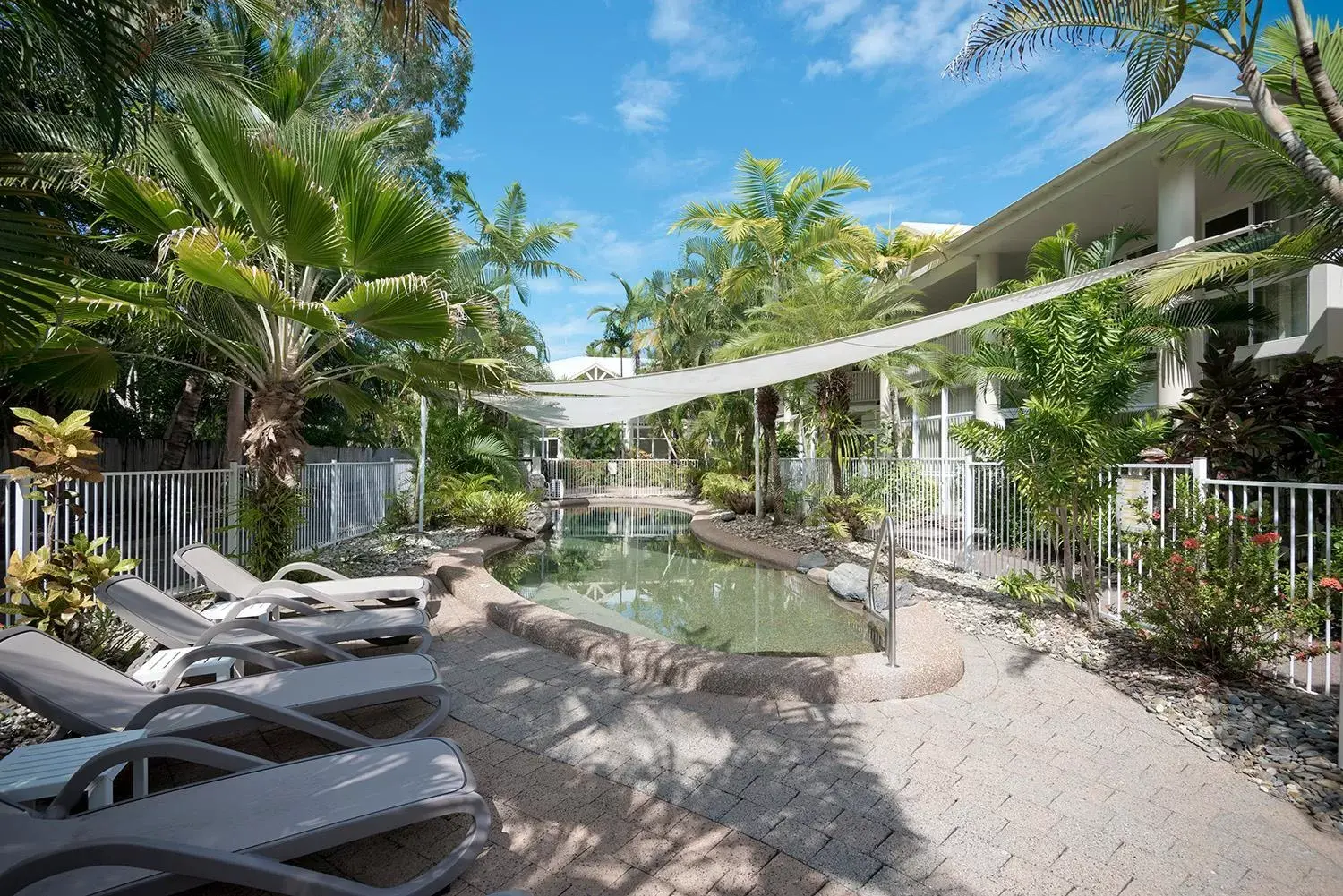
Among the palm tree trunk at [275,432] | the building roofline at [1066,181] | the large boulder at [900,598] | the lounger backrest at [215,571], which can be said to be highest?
the building roofline at [1066,181]

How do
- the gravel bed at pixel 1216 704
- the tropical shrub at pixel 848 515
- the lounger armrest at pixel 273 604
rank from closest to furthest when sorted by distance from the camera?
1. the gravel bed at pixel 1216 704
2. the lounger armrest at pixel 273 604
3. the tropical shrub at pixel 848 515

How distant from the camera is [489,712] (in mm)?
3900

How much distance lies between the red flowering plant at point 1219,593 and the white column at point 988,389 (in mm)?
8292

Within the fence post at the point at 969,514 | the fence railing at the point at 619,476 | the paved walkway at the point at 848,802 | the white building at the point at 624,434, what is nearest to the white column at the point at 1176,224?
the fence post at the point at 969,514

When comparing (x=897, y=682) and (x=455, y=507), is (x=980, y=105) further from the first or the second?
(x=455, y=507)

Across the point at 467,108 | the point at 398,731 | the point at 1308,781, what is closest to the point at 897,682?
the point at 1308,781

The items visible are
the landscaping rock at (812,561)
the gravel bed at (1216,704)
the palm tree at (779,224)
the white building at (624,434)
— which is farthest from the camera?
the white building at (624,434)

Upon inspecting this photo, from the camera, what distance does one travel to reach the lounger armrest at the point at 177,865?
65.0 inches

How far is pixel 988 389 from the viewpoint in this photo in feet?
43.8

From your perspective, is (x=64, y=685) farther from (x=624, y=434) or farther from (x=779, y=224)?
(x=624, y=434)

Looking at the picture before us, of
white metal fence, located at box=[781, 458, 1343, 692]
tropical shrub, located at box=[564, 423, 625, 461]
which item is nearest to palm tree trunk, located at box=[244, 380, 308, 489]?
white metal fence, located at box=[781, 458, 1343, 692]

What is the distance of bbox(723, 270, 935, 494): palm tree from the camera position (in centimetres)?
1138

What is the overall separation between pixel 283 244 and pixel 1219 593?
24.5 ft

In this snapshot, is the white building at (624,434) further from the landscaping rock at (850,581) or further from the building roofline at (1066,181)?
the landscaping rock at (850,581)
